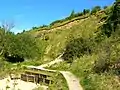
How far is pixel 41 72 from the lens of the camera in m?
29.5

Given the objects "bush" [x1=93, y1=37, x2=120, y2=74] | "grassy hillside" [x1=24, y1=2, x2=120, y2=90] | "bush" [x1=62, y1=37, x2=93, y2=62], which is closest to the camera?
"grassy hillside" [x1=24, y1=2, x2=120, y2=90]

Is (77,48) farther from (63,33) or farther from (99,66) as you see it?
(63,33)

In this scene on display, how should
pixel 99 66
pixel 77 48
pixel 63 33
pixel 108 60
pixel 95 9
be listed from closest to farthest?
1. pixel 108 60
2. pixel 99 66
3. pixel 77 48
4. pixel 63 33
5. pixel 95 9

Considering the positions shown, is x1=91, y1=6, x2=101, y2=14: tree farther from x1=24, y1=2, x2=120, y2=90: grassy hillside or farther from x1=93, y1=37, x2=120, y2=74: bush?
x1=93, y1=37, x2=120, y2=74: bush

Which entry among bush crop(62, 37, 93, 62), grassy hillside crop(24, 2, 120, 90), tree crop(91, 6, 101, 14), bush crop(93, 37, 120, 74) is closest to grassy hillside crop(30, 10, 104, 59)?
grassy hillside crop(24, 2, 120, 90)

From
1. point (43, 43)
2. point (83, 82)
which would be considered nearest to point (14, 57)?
point (43, 43)

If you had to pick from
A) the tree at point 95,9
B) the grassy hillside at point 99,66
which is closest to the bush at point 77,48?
the grassy hillside at point 99,66

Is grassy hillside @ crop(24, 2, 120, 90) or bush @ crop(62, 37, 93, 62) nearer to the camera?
grassy hillside @ crop(24, 2, 120, 90)

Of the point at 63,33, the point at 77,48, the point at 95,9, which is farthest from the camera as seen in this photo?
the point at 95,9

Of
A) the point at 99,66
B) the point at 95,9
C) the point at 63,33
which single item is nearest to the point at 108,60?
the point at 99,66

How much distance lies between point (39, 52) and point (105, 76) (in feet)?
113

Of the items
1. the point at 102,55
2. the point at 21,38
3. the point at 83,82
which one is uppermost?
the point at 21,38

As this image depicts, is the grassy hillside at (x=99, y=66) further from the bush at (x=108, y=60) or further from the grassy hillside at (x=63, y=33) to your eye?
the grassy hillside at (x=63, y=33)

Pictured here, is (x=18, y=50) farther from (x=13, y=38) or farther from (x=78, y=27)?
(x=78, y=27)
